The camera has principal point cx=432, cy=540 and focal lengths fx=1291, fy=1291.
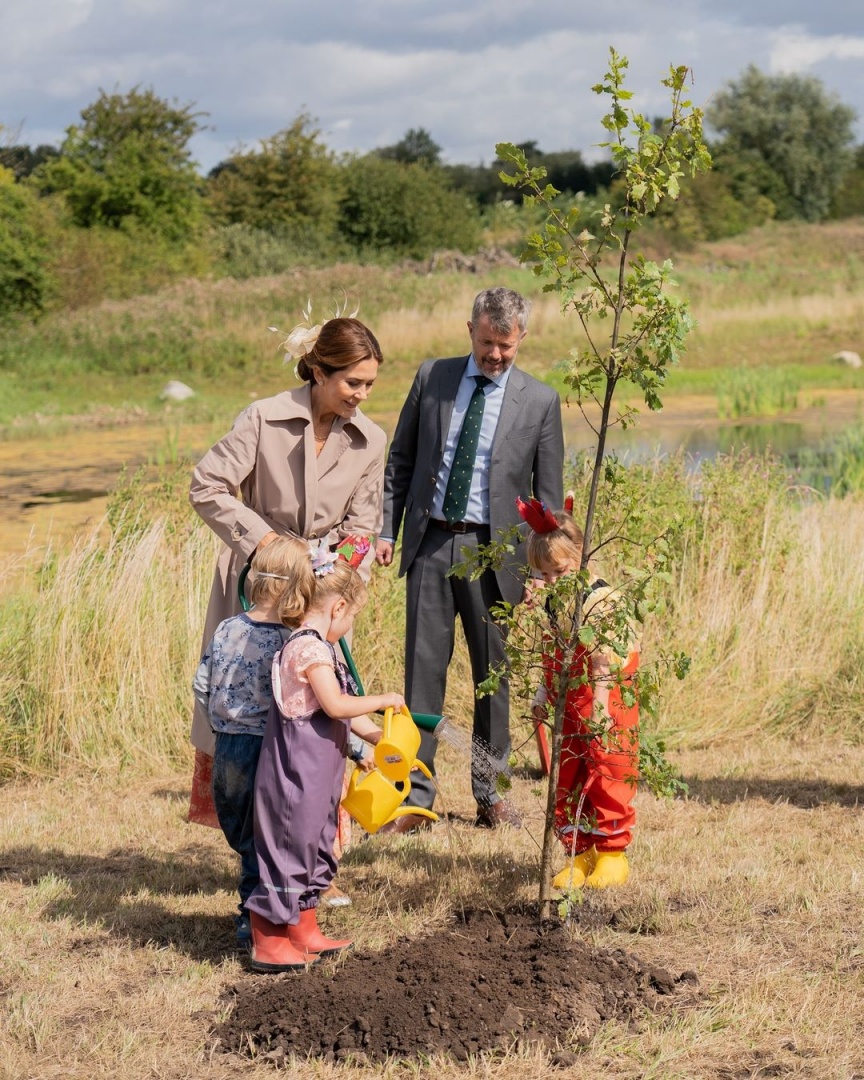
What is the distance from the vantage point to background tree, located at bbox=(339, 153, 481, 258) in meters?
39.1

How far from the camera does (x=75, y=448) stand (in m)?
17.7

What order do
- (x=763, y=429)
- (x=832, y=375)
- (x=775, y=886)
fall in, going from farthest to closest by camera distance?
(x=832, y=375), (x=763, y=429), (x=775, y=886)

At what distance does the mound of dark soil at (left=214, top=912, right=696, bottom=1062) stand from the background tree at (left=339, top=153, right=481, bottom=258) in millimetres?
35989

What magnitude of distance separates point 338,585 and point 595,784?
4.14 ft

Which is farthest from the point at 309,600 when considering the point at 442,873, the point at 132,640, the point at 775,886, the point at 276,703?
the point at 132,640

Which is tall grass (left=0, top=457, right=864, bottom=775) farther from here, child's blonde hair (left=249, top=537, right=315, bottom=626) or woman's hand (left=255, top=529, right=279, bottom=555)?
child's blonde hair (left=249, top=537, right=315, bottom=626)

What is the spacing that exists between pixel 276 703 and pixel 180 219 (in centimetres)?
3414

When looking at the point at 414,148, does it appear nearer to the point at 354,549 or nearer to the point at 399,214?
the point at 399,214

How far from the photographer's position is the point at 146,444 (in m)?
17.5

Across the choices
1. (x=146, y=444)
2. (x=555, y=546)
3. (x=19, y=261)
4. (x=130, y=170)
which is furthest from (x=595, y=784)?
(x=130, y=170)

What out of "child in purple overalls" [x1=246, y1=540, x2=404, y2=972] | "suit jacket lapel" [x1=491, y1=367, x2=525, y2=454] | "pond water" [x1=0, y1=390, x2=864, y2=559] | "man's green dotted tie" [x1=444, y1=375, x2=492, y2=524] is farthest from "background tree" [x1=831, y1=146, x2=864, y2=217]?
"child in purple overalls" [x1=246, y1=540, x2=404, y2=972]

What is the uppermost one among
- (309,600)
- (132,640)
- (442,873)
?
(309,600)

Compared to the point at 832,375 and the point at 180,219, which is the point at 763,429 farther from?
the point at 180,219

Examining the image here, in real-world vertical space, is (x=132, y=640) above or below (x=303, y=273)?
below
